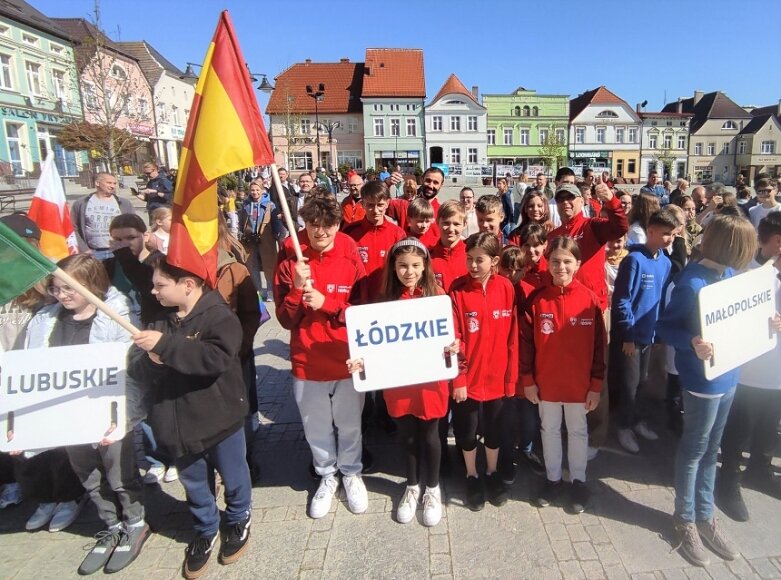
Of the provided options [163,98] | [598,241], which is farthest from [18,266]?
[163,98]

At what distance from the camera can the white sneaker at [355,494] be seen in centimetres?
328

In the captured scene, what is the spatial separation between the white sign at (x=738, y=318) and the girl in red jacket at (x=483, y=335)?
1094 mm

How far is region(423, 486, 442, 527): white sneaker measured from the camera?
122 inches

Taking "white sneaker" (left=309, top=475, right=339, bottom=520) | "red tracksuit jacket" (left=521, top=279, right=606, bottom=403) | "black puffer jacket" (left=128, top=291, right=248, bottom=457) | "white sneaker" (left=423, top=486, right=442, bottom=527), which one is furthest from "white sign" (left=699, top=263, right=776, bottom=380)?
"black puffer jacket" (left=128, top=291, right=248, bottom=457)

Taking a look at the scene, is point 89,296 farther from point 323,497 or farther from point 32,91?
point 32,91

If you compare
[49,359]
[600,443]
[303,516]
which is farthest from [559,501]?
[49,359]

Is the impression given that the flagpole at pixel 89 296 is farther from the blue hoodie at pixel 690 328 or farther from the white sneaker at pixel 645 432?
the white sneaker at pixel 645 432

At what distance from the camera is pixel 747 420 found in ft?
10.5

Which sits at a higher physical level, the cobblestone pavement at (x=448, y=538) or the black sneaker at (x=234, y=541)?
the black sneaker at (x=234, y=541)

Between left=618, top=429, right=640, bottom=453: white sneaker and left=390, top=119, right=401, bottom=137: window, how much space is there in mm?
53985

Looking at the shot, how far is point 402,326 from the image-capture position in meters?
2.93

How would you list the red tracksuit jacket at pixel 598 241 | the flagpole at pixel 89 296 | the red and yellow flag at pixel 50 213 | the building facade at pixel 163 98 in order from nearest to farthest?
the flagpole at pixel 89 296
the red and yellow flag at pixel 50 213
the red tracksuit jacket at pixel 598 241
the building facade at pixel 163 98

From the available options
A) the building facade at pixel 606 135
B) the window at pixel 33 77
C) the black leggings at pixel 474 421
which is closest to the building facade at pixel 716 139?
the building facade at pixel 606 135

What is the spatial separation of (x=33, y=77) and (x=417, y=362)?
39837 mm
